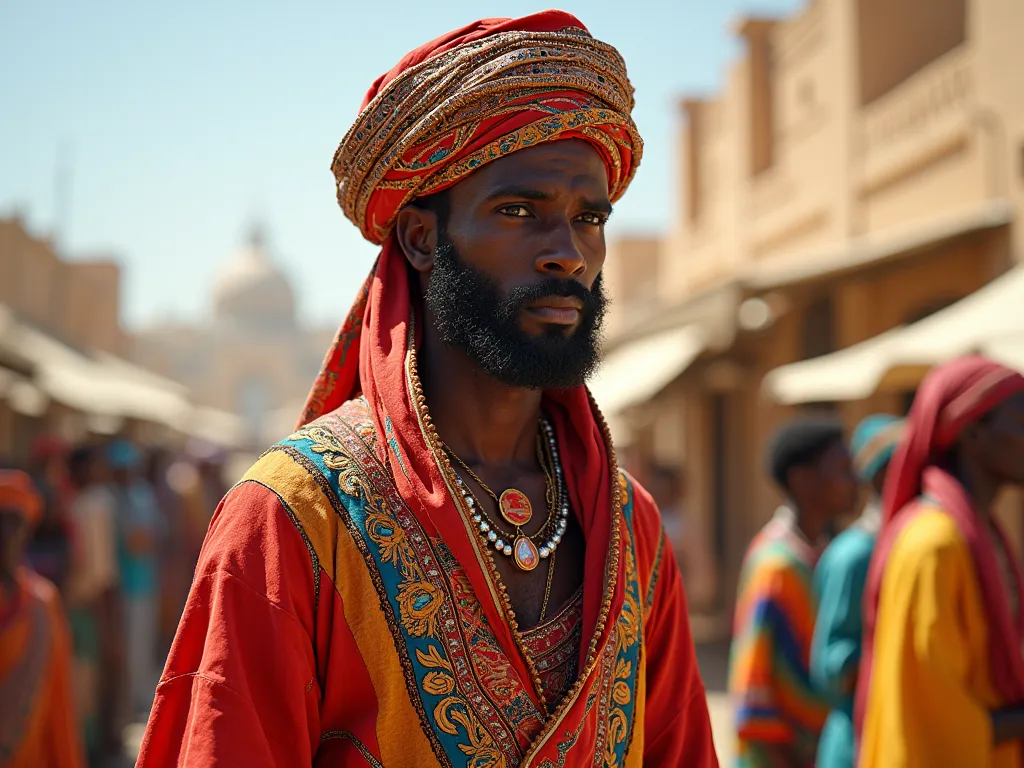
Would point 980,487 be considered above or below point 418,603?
above

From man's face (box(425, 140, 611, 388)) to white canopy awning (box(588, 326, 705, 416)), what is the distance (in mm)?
6920

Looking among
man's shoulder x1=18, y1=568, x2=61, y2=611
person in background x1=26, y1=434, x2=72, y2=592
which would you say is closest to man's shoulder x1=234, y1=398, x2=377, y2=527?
man's shoulder x1=18, y1=568, x2=61, y2=611

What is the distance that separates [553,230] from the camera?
1.86m

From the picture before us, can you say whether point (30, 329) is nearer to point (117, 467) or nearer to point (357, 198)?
point (117, 467)

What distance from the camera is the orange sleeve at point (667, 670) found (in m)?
2.00

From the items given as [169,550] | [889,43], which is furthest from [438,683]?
[889,43]

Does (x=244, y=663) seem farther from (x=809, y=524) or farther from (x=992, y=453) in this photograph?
(x=809, y=524)

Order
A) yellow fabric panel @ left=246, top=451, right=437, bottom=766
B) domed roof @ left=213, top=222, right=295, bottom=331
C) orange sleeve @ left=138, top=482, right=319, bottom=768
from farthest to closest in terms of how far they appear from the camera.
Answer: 1. domed roof @ left=213, top=222, right=295, bottom=331
2. yellow fabric panel @ left=246, top=451, right=437, bottom=766
3. orange sleeve @ left=138, top=482, right=319, bottom=768

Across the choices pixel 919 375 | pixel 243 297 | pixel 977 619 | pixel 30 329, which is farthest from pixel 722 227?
pixel 243 297

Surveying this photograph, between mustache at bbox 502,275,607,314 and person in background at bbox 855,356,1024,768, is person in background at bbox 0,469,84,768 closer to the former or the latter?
person in background at bbox 855,356,1024,768

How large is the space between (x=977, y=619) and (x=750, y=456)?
924cm

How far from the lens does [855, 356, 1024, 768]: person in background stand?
2.80 meters

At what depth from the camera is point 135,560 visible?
Result: 816cm

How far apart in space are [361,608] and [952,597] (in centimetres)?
188
